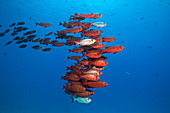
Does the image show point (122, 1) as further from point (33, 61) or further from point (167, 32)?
point (33, 61)

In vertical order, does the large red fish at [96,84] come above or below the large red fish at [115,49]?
below

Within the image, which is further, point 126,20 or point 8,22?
point 126,20

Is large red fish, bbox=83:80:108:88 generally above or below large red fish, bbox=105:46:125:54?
below

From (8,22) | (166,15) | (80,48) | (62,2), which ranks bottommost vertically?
(80,48)

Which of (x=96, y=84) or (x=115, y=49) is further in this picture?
(x=115, y=49)

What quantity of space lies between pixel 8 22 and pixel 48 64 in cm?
5939

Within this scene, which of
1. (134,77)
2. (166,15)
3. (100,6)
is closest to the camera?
(100,6)

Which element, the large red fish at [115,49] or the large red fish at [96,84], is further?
the large red fish at [115,49]

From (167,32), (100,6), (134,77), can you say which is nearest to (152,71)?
(134,77)

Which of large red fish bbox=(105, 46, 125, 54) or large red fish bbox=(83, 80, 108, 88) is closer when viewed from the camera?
large red fish bbox=(83, 80, 108, 88)

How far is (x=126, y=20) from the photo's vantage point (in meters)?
39.2

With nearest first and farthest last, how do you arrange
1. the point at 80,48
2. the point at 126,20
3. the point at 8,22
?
the point at 80,48, the point at 8,22, the point at 126,20

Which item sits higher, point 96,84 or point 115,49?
point 115,49

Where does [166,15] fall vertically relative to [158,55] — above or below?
below
